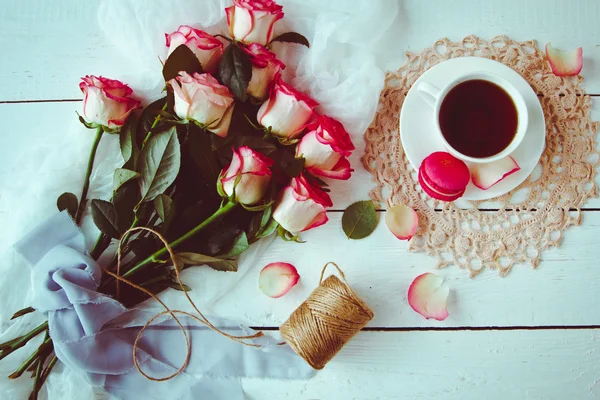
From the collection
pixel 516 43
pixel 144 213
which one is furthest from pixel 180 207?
pixel 516 43

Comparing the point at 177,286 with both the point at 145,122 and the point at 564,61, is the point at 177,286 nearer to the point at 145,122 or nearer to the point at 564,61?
the point at 145,122

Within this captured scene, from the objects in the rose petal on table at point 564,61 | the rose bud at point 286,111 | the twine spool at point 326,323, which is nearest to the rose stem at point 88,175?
the rose bud at point 286,111

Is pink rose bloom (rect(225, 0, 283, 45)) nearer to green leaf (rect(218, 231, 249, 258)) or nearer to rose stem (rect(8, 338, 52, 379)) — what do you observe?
green leaf (rect(218, 231, 249, 258))

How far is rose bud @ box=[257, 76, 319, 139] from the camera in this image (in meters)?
0.63

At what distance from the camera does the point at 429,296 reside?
2.31 feet

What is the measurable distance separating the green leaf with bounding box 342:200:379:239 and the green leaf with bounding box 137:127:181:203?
248mm

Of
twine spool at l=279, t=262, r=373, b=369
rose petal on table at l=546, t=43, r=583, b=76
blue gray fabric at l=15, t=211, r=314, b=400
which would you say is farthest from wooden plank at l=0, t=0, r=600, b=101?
twine spool at l=279, t=262, r=373, b=369

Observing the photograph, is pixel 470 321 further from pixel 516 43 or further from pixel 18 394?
pixel 18 394

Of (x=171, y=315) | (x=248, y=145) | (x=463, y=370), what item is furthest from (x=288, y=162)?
(x=463, y=370)

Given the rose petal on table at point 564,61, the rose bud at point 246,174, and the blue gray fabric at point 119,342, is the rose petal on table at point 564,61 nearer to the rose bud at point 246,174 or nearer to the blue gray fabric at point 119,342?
the rose bud at point 246,174

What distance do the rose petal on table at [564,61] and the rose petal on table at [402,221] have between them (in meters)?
0.30

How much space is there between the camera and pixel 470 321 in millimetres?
718

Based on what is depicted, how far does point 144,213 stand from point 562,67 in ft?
2.06

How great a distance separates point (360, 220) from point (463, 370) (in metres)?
0.26
